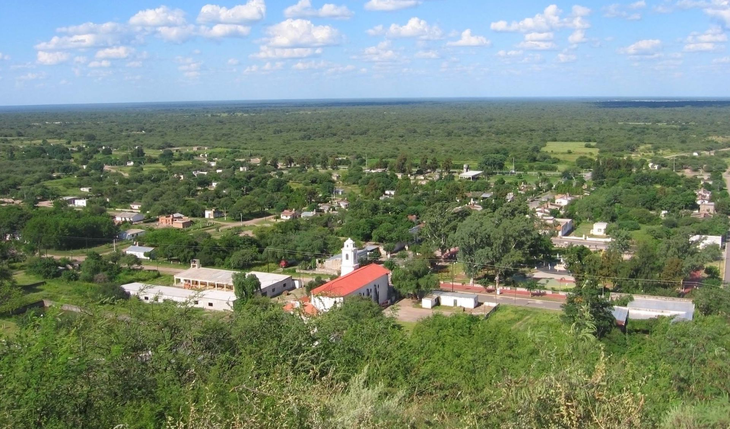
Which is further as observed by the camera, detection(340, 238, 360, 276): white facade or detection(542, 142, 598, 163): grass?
detection(542, 142, 598, 163): grass

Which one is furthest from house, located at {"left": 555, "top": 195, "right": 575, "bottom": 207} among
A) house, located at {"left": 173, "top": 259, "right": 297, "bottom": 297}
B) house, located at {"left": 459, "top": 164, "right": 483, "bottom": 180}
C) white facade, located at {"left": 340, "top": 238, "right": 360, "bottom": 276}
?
house, located at {"left": 173, "top": 259, "right": 297, "bottom": 297}

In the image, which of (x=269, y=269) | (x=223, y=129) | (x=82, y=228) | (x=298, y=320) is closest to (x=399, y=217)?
(x=269, y=269)

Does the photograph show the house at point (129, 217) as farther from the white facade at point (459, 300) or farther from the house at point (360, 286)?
the white facade at point (459, 300)

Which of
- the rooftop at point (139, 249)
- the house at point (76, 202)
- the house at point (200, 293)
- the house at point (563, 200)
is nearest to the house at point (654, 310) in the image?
the house at point (200, 293)

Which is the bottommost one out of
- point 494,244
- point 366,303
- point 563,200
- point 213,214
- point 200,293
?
point 213,214

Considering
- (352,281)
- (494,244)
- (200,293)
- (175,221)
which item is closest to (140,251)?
(175,221)

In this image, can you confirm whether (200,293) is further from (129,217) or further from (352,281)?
(129,217)

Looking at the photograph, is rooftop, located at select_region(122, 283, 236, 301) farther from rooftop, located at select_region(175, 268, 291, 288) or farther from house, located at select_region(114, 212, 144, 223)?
house, located at select_region(114, 212, 144, 223)
